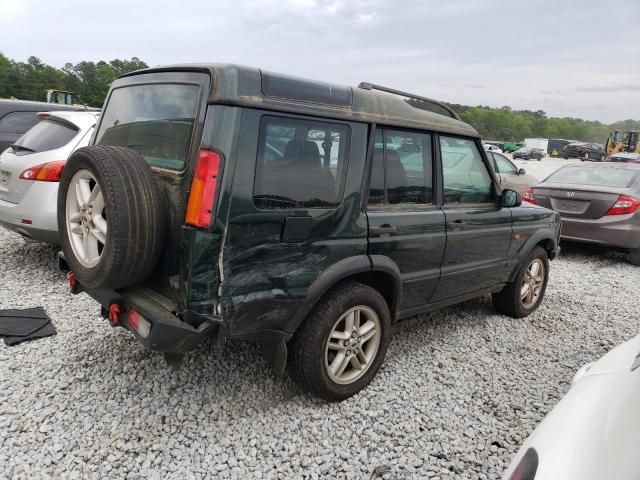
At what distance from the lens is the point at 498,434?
9.33 feet

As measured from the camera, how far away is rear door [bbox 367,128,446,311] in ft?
10.1

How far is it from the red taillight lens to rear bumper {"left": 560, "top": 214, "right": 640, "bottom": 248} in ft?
0.24

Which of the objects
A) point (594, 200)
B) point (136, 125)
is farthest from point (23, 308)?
point (594, 200)

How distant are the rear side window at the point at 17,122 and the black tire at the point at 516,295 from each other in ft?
20.7

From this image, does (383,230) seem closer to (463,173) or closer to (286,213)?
(286,213)

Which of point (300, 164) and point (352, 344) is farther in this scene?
point (352, 344)

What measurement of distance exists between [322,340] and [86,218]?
152cm

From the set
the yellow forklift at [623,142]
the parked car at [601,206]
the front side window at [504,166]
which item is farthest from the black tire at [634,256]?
the yellow forklift at [623,142]

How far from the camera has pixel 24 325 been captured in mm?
3748

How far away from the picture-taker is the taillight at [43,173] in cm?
465

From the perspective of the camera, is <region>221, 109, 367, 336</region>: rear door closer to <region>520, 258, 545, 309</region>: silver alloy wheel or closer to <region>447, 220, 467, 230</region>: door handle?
<region>447, 220, 467, 230</region>: door handle

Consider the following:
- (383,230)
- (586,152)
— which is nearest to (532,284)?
(383,230)

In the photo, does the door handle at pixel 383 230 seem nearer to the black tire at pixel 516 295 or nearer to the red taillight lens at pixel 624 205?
the black tire at pixel 516 295

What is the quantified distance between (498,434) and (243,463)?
1.52 meters
